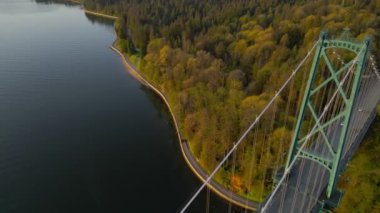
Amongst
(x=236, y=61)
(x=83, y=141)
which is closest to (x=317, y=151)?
(x=83, y=141)

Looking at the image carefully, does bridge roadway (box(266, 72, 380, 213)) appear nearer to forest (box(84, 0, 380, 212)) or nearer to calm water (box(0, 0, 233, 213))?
forest (box(84, 0, 380, 212))

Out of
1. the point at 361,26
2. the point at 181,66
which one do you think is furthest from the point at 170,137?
the point at 361,26

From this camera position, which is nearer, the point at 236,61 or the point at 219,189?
the point at 219,189

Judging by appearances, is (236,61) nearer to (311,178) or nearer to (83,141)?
(83,141)

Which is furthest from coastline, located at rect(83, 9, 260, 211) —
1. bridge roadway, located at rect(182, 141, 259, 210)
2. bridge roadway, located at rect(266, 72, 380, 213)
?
bridge roadway, located at rect(266, 72, 380, 213)

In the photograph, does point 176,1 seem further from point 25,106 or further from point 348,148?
point 348,148

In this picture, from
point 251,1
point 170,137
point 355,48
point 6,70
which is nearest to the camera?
point 355,48

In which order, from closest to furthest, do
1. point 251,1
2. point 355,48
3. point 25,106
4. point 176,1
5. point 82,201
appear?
point 355,48
point 82,201
point 25,106
point 251,1
point 176,1
